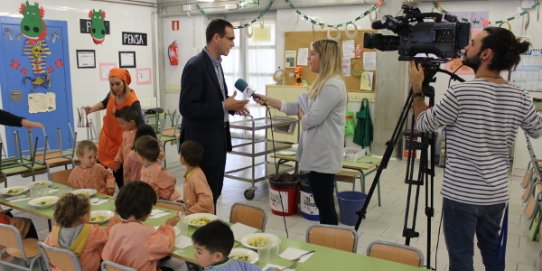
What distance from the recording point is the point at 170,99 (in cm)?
972

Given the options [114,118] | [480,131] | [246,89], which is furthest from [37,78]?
[480,131]

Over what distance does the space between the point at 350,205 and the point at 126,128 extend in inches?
85.1

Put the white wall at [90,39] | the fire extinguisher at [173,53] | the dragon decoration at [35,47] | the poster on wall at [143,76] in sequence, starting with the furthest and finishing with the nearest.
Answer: the fire extinguisher at [173,53]
the poster on wall at [143,76]
the white wall at [90,39]
the dragon decoration at [35,47]

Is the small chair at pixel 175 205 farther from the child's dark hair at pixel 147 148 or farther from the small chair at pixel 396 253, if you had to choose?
the small chair at pixel 396 253

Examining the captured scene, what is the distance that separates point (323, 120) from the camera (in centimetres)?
306

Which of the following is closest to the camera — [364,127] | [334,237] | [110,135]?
[334,237]

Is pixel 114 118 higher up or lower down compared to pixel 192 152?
higher up

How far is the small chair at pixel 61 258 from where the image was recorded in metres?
2.23

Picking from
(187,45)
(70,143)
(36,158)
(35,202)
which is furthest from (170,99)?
(35,202)

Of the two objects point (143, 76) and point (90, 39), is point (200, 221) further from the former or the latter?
point (143, 76)

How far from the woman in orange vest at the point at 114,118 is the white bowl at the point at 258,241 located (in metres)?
1.98

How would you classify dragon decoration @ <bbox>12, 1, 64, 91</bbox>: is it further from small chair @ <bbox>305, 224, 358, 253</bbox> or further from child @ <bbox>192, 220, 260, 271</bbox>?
child @ <bbox>192, 220, 260, 271</bbox>

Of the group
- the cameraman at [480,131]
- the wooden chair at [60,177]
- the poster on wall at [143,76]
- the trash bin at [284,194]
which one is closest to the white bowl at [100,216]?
the wooden chair at [60,177]

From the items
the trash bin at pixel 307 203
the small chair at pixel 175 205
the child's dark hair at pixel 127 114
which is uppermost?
the child's dark hair at pixel 127 114
